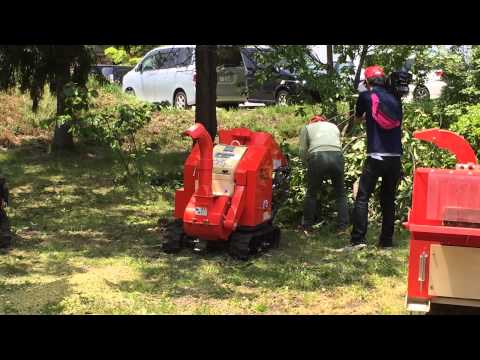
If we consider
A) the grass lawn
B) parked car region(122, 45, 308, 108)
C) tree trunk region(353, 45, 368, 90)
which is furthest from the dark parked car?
the grass lawn

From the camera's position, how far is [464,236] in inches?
167

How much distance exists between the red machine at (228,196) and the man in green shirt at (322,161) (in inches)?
24.2

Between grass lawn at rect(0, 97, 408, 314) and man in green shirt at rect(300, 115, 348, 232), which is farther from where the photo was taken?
man in green shirt at rect(300, 115, 348, 232)

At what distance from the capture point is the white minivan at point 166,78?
16.0 meters

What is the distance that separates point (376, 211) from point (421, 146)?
993mm

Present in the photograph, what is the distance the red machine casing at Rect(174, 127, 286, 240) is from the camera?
650cm

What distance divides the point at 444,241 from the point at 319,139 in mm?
3281

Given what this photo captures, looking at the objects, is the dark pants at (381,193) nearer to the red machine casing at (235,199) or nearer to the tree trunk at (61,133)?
the red machine casing at (235,199)

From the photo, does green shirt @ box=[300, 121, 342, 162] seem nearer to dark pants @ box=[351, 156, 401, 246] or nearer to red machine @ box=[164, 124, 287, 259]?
red machine @ box=[164, 124, 287, 259]

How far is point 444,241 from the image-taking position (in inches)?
170

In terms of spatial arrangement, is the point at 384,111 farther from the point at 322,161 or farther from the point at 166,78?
the point at 166,78

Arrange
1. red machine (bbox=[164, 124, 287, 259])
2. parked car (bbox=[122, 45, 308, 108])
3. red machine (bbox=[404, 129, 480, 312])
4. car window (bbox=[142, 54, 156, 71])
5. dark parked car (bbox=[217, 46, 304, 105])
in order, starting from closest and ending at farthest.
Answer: red machine (bbox=[404, 129, 480, 312]), red machine (bbox=[164, 124, 287, 259]), dark parked car (bbox=[217, 46, 304, 105]), parked car (bbox=[122, 45, 308, 108]), car window (bbox=[142, 54, 156, 71])

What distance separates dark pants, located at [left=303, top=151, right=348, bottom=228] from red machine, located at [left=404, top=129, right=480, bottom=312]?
9.42ft

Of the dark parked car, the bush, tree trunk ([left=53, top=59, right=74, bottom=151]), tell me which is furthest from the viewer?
the dark parked car
